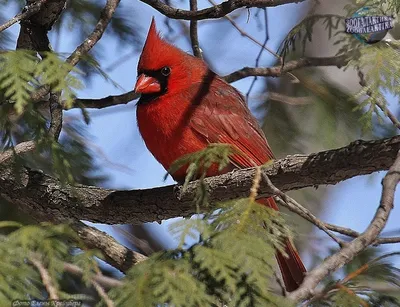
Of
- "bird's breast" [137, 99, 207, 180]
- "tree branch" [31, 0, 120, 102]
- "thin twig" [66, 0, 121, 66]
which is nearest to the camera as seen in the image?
"tree branch" [31, 0, 120, 102]

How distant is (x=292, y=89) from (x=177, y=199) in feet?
5.50

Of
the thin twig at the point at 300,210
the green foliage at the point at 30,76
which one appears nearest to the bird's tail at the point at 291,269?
the thin twig at the point at 300,210

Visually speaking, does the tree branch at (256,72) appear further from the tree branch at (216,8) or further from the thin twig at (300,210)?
the thin twig at (300,210)

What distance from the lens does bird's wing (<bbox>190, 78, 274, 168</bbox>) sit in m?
3.59

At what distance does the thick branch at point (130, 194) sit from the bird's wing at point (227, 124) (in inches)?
19.0

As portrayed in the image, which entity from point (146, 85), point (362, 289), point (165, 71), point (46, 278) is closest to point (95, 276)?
point (46, 278)

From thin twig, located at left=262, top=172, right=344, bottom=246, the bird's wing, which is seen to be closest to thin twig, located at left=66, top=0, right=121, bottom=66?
the bird's wing

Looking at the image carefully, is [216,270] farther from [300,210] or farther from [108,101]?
[108,101]

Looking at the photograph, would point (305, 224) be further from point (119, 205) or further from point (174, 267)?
point (174, 267)

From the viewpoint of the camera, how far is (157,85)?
371 cm

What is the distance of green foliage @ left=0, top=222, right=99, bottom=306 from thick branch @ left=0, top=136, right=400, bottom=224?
37.6 inches

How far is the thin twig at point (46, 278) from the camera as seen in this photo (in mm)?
1672

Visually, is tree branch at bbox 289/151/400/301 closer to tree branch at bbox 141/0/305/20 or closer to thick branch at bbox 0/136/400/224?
thick branch at bbox 0/136/400/224

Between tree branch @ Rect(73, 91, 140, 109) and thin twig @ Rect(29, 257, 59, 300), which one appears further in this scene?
tree branch @ Rect(73, 91, 140, 109)
